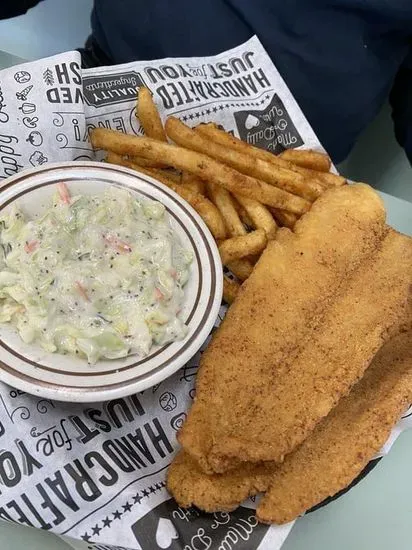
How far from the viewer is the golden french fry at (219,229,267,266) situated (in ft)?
5.84

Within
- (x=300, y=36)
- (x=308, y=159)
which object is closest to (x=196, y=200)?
(x=308, y=159)

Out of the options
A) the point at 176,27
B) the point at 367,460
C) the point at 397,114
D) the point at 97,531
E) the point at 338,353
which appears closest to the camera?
the point at 97,531

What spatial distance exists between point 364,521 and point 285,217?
32.8 inches

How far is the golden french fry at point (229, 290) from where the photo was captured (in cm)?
180

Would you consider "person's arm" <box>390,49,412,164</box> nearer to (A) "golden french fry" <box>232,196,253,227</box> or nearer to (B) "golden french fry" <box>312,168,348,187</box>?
(B) "golden french fry" <box>312,168,348,187</box>

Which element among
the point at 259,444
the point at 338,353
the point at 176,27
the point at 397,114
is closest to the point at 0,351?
the point at 259,444

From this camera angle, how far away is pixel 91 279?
1511mm

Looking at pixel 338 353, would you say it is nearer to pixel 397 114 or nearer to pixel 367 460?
pixel 367 460

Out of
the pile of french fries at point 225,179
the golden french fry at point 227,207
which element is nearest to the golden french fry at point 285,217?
the pile of french fries at point 225,179

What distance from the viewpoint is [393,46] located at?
2.49 meters

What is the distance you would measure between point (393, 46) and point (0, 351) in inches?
72.7

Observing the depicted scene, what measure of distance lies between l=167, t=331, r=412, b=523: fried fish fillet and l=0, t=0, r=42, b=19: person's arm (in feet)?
Answer: 6.06

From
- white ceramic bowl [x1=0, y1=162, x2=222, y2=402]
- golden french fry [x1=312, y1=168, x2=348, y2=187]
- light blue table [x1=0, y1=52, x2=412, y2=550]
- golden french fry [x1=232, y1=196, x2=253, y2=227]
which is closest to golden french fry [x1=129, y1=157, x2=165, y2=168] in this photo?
white ceramic bowl [x1=0, y1=162, x2=222, y2=402]

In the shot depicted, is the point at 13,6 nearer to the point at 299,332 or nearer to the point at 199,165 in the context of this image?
the point at 199,165
